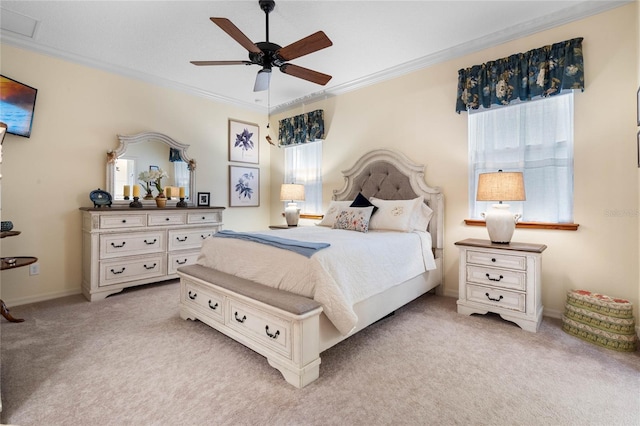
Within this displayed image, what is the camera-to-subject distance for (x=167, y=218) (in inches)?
149

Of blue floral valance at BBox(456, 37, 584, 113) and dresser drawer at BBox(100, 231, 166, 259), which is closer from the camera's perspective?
blue floral valance at BBox(456, 37, 584, 113)

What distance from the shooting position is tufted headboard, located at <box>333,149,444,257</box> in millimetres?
3375

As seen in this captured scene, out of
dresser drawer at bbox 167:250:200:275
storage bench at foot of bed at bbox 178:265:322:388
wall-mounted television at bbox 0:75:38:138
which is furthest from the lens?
dresser drawer at bbox 167:250:200:275

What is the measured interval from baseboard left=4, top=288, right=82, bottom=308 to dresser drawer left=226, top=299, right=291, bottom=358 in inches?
98.4

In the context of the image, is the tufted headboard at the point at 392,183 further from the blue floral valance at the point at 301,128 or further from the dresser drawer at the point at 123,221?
the dresser drawer at the point at 123,221

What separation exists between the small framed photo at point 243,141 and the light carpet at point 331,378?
310cm

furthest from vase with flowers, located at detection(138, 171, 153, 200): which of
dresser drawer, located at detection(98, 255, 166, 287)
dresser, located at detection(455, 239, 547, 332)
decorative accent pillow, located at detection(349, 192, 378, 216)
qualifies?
dresser, located at detection(455, 239, 547, 332)

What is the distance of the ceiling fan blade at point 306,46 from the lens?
2.11 m

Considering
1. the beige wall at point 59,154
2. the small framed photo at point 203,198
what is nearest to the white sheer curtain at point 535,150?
the small framed photo at point 203,198

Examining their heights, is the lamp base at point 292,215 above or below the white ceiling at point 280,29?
below

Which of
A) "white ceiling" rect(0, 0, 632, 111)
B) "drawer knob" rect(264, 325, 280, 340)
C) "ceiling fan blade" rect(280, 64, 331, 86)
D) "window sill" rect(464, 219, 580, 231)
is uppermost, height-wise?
"white ceiling" rect(0, 0, 632, 111)

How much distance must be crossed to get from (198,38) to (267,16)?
0.90 meters

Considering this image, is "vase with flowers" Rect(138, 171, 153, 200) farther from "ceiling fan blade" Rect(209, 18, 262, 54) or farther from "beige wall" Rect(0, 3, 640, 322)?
"ceiling fan blade" Rect(209, 18, 262, 54)

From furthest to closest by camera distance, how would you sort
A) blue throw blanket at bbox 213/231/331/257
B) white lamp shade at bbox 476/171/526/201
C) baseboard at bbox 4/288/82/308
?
baseboard at bbox 4/288/82/308 < white lamp shade at bbox 476/171/526/201 < blue throw blanket at bbox 213/231/331/257
